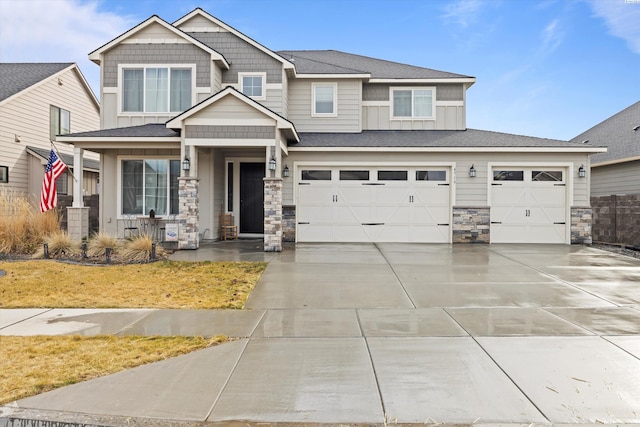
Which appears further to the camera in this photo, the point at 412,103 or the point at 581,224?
the point at 412,103

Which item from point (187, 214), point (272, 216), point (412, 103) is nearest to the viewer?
point (272, 216)

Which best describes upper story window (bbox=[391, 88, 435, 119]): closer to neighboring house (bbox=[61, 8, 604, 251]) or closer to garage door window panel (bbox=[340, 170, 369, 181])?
neighboring house (bbox=[61, 8, 604, 251])

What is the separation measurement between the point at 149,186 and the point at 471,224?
10.8 meters

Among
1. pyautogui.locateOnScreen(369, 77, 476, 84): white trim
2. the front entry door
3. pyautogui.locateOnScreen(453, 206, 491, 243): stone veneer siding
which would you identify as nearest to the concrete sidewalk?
pyautogui.locateOnScreen(453, 206, 491, 243): stone veneer siding

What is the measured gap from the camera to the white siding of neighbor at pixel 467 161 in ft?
46.1

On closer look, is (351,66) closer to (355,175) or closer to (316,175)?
(355,175)

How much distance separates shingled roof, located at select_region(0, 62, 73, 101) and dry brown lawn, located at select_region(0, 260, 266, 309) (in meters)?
11.5

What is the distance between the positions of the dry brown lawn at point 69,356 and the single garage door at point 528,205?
11.8 meters

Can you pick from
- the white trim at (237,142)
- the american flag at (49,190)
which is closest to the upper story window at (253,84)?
the white trim at (237,142)

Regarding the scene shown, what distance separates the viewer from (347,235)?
14.4 m

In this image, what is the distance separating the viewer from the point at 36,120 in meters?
18.6

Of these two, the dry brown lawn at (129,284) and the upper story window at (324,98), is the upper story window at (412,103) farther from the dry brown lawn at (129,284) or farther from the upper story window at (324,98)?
the dry brown lawn at (129,284)

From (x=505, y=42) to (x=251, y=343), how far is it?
15207mm

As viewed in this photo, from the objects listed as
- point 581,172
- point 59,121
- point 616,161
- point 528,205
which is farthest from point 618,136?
point 59,121
